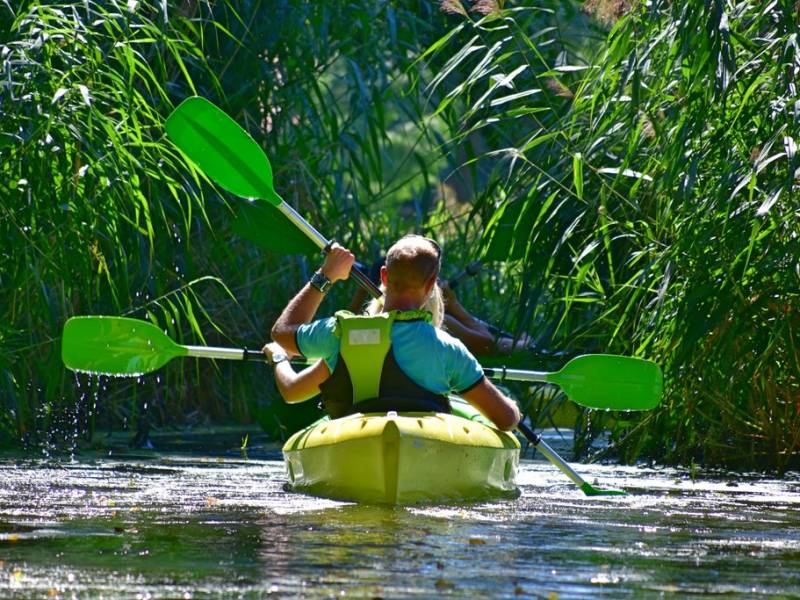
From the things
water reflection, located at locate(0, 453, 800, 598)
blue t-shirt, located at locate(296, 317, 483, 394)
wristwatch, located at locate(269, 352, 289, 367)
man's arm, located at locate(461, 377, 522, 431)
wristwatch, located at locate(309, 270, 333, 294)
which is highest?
wristwatch, located at locate(309, 270, 333, 294)

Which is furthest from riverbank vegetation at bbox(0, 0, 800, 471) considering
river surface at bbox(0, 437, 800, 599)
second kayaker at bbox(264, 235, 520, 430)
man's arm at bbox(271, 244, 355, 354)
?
second kayaker at bbox(264, 235, 520, 430)

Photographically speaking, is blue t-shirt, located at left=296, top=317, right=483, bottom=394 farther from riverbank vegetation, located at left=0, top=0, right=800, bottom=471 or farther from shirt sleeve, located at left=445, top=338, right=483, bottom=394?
riverbank vegetation, located at left=0, top=0, right=800, bottom=471

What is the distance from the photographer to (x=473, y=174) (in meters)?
7.83

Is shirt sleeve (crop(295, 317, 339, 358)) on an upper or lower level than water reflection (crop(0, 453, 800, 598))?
upper

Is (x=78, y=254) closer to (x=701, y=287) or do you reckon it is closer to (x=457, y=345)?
(x=457, y=345)

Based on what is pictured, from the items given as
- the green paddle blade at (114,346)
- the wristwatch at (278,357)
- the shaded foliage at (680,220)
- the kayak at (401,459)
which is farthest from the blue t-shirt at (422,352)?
the shaded foliage at (680,220)

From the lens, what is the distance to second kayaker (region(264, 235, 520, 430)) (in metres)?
5.16

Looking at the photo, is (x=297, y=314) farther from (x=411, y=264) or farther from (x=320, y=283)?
(x=411, y=264)

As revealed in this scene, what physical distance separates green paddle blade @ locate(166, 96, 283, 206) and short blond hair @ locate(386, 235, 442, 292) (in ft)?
4.13

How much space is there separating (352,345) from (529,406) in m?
2.11

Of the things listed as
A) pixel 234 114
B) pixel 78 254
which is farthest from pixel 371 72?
pixel 78 254

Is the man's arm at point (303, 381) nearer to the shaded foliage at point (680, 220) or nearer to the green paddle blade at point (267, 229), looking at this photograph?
the shaded foliage at point (680, 220)

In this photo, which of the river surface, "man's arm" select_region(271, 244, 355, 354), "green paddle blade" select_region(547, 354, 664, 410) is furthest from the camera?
"green paddle blade" select_region(547, 354, 664, 410)

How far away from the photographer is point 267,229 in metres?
7.82
